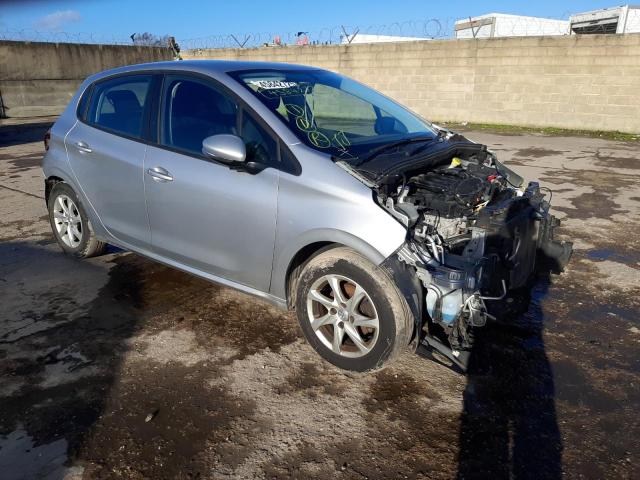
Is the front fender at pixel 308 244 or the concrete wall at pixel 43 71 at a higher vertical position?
the concrete wall at pixel 43 71

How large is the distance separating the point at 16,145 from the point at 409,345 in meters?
13.7

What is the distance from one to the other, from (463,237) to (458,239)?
54 millimetres

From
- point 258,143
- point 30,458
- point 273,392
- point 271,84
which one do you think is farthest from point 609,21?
point 30,458

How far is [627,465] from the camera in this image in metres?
2.40

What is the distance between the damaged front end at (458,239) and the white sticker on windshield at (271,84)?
1.15m

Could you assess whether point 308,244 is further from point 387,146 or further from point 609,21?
point 609,21

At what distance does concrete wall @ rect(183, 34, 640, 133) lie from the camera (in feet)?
45.6

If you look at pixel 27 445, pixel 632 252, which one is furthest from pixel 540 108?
pixel 27 445

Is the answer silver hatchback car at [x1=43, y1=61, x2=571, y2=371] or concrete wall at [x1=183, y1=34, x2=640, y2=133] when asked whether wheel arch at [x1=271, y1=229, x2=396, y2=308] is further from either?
concrete wall at [x1=183, y1=34, x2=640, y2=133]

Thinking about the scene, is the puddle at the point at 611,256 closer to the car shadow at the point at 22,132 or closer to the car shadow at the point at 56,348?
the car shadow at the point at 56,348

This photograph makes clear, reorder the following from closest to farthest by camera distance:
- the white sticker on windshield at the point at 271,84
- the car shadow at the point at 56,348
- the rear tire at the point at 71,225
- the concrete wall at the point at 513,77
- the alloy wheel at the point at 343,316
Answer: the car shadow at the point at 56,348 < the alloy wheel at the point at 343,316 < the white sticker on windshield at the point at 271,84 < the rear tire at the point at 71,225 < the concrete wall at the point at 513,77

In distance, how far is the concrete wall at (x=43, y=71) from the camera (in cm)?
2039

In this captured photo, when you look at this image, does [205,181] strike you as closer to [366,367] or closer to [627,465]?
[366,367]

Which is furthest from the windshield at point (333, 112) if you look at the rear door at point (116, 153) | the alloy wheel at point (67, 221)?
the alloy wheel at point (67, 221)
